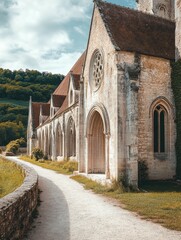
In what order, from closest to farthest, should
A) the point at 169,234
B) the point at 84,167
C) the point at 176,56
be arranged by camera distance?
the point at 169,234
the point at 176,56
the point at 84,167

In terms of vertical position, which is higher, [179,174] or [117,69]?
[117,69]

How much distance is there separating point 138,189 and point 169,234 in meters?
6.42

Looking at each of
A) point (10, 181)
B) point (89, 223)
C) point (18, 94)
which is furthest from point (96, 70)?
point (18, 94)

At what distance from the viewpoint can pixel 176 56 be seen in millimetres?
15797

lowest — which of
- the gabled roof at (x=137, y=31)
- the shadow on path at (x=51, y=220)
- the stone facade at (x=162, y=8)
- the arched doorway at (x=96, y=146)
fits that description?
the shadow on path at (x=51, y=220)

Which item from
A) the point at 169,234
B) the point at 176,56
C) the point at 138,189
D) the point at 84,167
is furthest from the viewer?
the point at 84,167

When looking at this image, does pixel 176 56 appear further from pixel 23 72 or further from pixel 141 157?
pixel 23 72

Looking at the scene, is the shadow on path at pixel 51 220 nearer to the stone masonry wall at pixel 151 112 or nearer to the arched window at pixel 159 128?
the stone masonry wall at pixel 151 112

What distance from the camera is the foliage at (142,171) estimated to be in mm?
14367

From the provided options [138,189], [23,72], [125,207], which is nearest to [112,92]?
[138,189]

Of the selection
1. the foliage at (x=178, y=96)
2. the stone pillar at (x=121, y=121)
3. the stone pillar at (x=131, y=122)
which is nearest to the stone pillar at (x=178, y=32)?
the foliage at (x=178, y=96)

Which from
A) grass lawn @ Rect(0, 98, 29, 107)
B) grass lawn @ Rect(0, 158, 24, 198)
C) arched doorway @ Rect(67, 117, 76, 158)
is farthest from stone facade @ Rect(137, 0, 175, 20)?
grass lawn @ Rect(0, 98, 29, 107)

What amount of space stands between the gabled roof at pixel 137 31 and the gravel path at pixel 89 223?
8378mm

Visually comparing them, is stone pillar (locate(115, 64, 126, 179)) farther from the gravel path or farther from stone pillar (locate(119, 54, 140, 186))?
the gravel path
